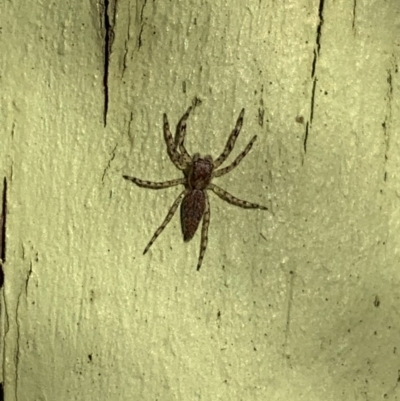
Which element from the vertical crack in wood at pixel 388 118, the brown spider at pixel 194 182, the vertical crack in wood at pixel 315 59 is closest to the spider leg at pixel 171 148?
the brown spider at pixel 194 182

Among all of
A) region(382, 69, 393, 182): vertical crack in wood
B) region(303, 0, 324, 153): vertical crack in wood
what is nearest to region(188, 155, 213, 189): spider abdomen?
region(303, 0, 324, 153): vertical crack in wood

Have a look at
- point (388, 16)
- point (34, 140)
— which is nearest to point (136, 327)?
point (34, 140)

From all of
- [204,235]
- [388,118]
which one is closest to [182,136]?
[204,235]

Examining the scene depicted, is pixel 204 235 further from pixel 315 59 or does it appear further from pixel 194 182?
pixel 315 59

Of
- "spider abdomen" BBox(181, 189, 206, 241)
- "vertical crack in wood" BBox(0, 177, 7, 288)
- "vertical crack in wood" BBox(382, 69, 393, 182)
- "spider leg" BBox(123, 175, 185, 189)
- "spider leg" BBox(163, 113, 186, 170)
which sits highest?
"vertical crack in wood" BBox(382, 69, 393, 182)

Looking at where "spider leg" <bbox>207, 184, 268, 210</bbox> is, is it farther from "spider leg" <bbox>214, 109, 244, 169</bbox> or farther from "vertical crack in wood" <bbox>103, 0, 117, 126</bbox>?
"vertical crack in wood" <bbox>103, 0, 117, 126</bbox>

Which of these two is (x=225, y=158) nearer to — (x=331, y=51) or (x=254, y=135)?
(x=254, y=135)

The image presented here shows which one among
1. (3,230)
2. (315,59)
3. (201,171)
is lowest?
(3,230)
